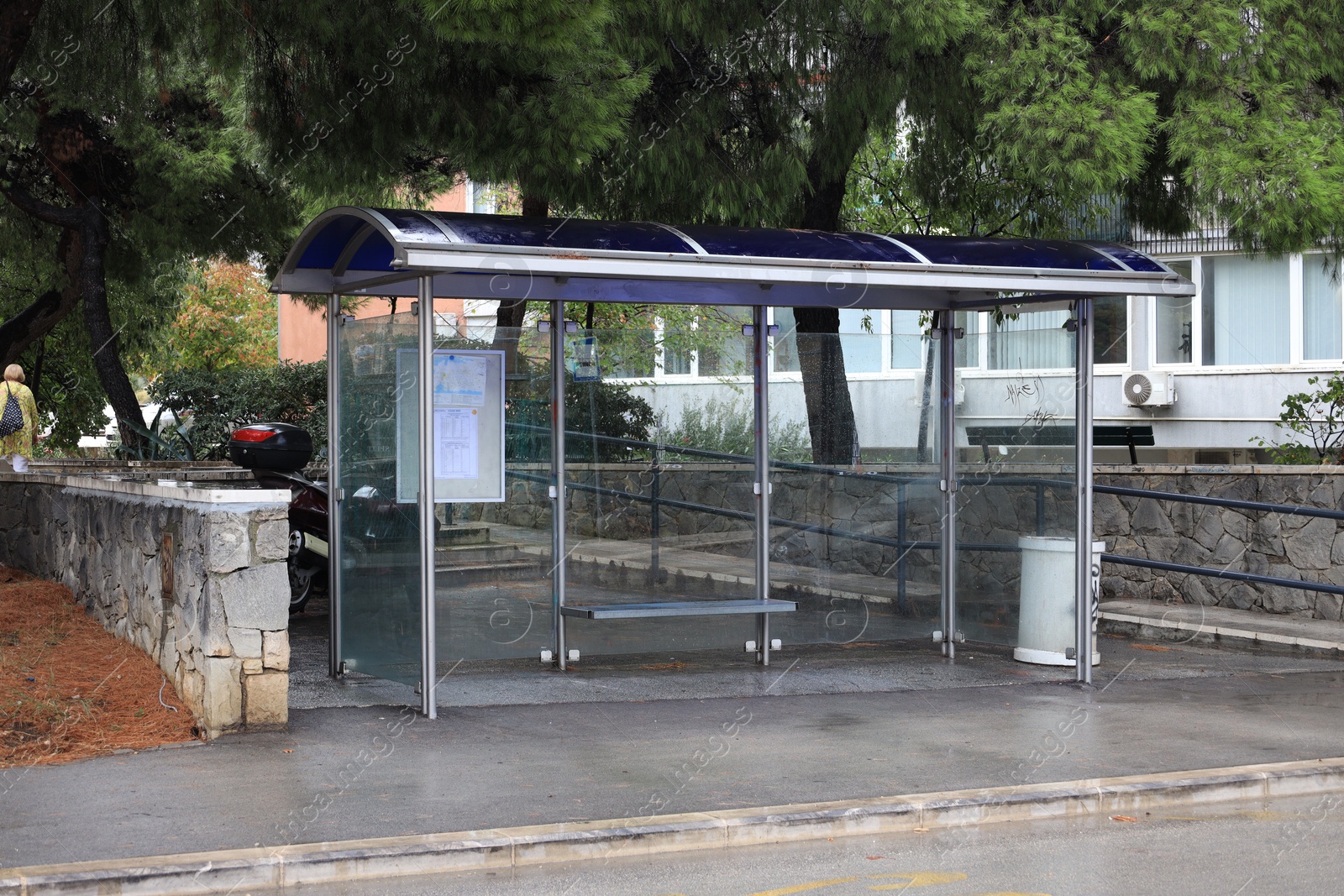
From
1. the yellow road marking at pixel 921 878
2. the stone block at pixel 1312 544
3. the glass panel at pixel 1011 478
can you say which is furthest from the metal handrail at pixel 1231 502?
the yellow road marking at pixel 921 878

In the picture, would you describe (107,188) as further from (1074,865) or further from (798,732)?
(1074,865)

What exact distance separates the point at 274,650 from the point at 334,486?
193cm

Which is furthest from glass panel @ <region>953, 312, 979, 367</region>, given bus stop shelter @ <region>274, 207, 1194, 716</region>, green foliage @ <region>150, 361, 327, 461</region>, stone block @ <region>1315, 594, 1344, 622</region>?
green foliage @ <region>150, 361, 327, 461</region>

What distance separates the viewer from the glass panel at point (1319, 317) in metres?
23.7

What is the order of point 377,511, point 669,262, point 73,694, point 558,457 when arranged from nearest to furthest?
point 73,694 < point 669,262 < point 377,511 < point 558,457

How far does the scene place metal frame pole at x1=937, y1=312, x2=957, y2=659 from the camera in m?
11.2

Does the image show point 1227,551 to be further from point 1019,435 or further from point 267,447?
point 267,447

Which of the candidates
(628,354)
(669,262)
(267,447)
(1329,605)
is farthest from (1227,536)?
(267,447)

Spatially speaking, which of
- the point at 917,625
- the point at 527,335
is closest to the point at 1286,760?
the point at 917,625

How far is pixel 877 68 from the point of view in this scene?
12.9 metres

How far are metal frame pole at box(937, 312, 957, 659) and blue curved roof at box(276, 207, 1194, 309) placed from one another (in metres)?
0.52

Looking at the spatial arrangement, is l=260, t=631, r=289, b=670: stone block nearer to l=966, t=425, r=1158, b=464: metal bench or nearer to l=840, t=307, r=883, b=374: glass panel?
l=840, t=307, r=883, b=374: glass panel

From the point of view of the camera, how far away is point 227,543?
7.81 m

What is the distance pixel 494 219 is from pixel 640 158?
4034mm
